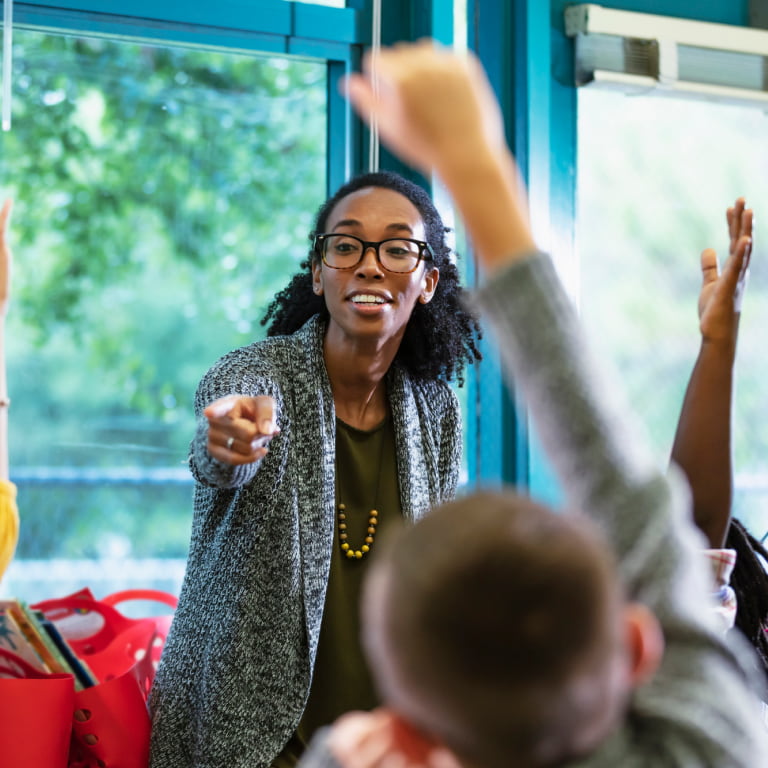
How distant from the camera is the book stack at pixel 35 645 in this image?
6.09 feet

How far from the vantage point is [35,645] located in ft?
6.17

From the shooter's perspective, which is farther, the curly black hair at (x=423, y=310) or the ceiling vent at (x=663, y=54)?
the ceiling vent at (x=663, y=54)

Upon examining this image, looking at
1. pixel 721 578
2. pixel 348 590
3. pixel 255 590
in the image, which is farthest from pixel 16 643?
pixel 721 578

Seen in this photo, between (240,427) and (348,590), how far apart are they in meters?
0.62

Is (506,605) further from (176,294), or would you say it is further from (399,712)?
(176,294)

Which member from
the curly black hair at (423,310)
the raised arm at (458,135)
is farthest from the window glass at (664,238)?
the raised arm at (458,135)

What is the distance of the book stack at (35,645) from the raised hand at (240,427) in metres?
0.67

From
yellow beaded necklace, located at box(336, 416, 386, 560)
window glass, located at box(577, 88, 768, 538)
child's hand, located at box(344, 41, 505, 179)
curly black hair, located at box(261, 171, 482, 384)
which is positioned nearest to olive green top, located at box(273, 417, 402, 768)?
yellow beaded necklace, located at box(336, 416, 386, 560)

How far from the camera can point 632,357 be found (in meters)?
2.70

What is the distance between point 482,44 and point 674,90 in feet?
1.64

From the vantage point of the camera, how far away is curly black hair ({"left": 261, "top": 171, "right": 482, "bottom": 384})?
2094mm

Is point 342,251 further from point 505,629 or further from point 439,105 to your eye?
point 505,629

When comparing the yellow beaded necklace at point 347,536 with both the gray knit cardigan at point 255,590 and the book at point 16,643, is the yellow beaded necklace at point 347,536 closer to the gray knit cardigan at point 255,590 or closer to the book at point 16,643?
the gray knit cardigan at point 255,590

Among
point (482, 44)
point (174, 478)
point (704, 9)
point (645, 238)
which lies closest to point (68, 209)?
point (174, 478)
